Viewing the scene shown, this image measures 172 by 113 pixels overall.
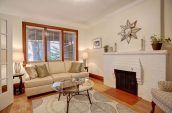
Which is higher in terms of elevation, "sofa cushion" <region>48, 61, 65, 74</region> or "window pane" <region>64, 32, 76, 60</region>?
"window pane" <region>64, 32, 76, 60</region>

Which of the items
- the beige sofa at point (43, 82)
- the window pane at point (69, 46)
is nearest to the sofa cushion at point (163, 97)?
the beige sofa at point (43, 82)

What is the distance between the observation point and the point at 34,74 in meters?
3.22

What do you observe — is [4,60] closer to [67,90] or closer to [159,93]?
[67,90]

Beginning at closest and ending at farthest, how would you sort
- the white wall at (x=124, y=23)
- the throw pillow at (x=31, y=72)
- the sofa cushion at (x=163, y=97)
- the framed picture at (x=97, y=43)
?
the sofa cushion at (x=163, y=97) < the white wall at (x=124, y=23) < the throw pillow at (x=31, y=72) < the framed picture at (x=97, y=43)

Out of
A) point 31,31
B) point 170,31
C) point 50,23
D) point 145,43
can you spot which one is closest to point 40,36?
point 31,31

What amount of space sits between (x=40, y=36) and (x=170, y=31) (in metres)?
4.24

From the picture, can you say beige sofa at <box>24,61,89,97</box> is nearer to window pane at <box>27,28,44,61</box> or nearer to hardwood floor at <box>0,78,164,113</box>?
hardwood floor at <box>0,78,164,113</box>

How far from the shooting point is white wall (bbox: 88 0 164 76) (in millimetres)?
2684

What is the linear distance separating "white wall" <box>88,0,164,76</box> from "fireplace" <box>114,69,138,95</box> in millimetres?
761

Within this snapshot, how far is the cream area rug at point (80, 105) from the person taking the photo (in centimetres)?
222

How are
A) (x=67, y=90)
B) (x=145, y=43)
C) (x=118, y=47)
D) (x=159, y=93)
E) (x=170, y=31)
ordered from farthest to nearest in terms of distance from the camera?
(x=118, y=47) < (x=145, y=43) < (x=170, y=31) < (x=67, y=90) < (x=159, y=93)

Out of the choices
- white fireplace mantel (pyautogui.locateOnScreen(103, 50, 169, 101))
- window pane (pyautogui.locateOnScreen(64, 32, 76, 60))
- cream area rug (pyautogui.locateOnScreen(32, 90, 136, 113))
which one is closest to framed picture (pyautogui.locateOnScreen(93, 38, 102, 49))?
window pane (pyautogui.locateOnScreen(64, 32, 76, 60))

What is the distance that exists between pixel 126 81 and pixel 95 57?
6.64 ft

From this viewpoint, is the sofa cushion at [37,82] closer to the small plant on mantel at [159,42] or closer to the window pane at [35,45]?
the window pane at [35,45]
